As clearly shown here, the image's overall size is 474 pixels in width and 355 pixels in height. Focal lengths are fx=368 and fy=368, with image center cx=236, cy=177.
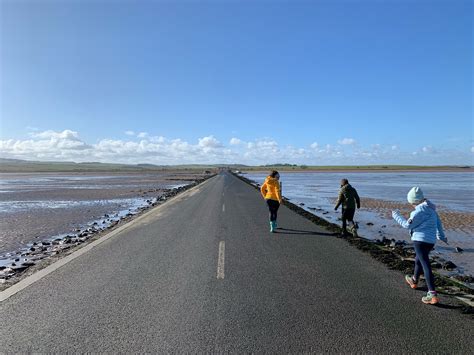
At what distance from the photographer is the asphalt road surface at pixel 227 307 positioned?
425cm

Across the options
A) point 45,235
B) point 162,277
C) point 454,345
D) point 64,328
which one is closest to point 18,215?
point 45,235

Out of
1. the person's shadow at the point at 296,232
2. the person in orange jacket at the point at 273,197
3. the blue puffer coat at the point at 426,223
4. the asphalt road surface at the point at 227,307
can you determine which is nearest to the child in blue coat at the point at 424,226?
the blue puffer coat at the point at 426,223

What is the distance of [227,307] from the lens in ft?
17.4

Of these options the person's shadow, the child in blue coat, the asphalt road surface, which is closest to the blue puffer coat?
the child in blue coat

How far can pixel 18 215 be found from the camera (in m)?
19.9

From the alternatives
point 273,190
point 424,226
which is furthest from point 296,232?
point 424,226

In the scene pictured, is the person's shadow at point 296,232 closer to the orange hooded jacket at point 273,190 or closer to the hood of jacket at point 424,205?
the orange hooded jacket at point 273,190

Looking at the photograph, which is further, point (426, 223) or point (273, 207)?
point (273, 207)

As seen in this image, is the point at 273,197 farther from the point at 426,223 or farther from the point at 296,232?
the point at 426,223

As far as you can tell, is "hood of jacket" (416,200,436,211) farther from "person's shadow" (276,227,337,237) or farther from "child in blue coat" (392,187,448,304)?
"person's shadow" (276,227,337,237)

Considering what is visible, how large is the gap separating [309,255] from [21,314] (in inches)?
235

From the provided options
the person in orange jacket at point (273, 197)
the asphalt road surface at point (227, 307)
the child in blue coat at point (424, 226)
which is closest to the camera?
the asphalt road surface at point (227, 307)

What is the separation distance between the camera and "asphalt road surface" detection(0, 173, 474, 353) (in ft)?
13.9

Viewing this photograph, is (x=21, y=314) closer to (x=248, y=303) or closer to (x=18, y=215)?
(x=248, y=303)
